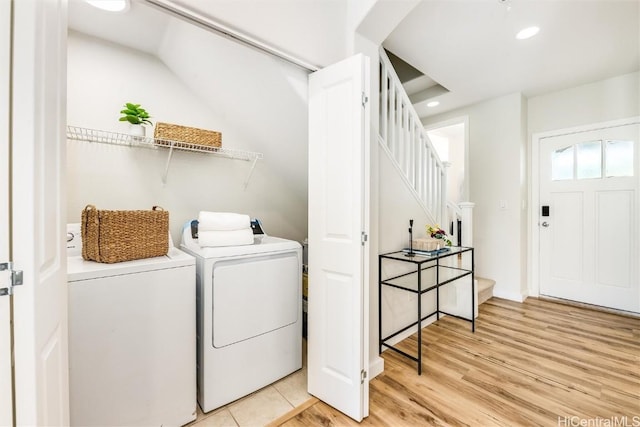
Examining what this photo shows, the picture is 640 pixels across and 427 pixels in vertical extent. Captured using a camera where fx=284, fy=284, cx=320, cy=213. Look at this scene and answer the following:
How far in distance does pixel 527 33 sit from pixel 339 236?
227cm

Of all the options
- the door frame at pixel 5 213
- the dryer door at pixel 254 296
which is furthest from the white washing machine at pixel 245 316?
the door frame at pixel 5 213

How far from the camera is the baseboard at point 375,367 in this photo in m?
1.91

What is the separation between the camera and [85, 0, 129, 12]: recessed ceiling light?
5.00 ft

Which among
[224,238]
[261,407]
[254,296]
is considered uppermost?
[224,238]

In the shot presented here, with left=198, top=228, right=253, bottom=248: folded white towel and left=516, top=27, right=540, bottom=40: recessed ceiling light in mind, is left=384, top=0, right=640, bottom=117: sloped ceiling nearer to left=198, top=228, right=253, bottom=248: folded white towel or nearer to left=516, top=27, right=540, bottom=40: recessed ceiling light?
left=516, top=27, right=540, bottom=40: recessed ceiling light

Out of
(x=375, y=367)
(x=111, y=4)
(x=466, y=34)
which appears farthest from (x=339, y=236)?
(x=466, y=34)

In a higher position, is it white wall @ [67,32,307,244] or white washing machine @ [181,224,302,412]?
white wall @ [67,32,307,244]

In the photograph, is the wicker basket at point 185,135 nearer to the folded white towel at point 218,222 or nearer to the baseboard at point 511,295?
the folded white towel at point 218,222

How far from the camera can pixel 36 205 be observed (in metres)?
0.70

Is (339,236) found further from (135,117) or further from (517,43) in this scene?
(517,43)

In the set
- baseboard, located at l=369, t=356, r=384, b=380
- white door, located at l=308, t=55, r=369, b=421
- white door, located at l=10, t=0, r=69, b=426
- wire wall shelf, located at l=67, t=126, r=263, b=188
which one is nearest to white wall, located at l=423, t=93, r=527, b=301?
baseboard, located at l=369, t=356, r=384, b=380

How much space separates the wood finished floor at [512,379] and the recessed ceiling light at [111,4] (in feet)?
8.08

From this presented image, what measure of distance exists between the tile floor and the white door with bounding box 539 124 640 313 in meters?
3.35

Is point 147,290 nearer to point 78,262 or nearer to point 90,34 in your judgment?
point 78,262
